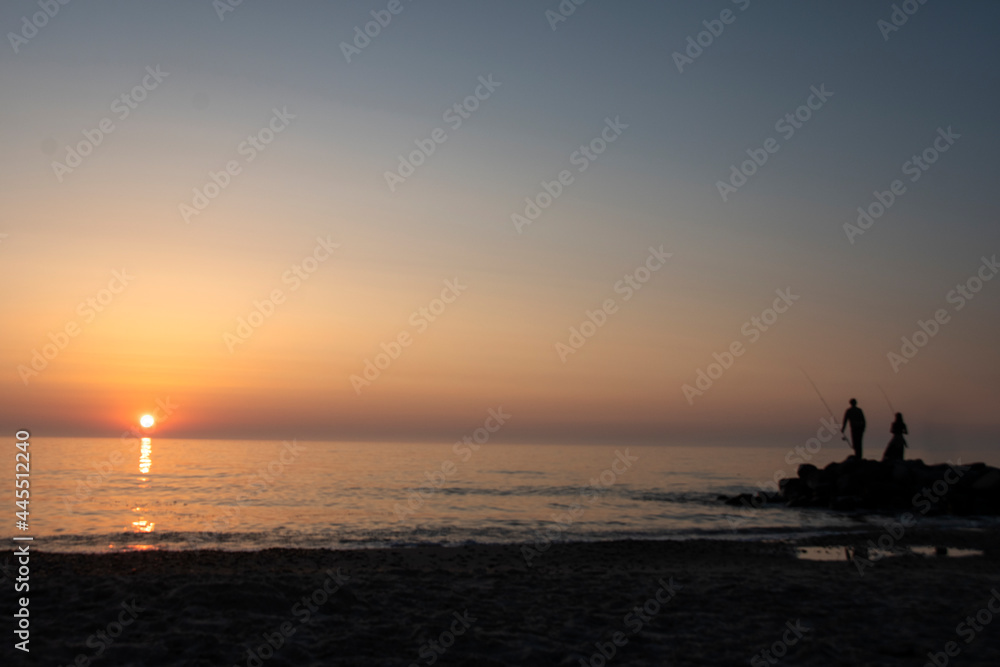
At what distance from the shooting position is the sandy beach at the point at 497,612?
26.1 feet

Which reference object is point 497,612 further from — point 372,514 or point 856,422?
point 856,422

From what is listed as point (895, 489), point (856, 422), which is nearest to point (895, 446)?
point (856, 422)

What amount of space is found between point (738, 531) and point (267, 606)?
1728 cm

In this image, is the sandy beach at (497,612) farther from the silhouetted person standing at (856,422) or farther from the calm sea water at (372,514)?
the silhouetted person standing at (856,422)

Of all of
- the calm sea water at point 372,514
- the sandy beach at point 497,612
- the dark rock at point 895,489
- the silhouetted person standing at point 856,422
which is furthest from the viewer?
the silhouetted person standing at point 856,422

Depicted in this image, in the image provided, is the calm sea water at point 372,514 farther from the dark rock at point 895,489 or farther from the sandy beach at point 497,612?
the sandy beach at point 497,612

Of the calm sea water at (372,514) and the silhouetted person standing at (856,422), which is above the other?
the silhouetted person standing at (856,422)

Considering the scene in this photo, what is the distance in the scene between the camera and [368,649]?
8.12 meters

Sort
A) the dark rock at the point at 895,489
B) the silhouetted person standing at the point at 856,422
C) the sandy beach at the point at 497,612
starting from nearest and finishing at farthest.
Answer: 1. the sandy beach at the point at 497,612
2. the dark rock at the point at 895,489
3. the silhouetted person standing at the point at 856,422

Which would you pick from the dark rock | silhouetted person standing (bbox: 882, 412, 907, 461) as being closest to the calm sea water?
the dark rock

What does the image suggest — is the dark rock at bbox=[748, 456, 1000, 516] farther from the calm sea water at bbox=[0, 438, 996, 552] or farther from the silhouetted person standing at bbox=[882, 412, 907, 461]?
the calm sea water at bbox=[0, 438, 996, 552]

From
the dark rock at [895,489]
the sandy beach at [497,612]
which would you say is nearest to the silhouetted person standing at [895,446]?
the dark rock at [895,489]

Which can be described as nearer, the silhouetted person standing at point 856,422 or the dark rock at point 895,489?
the dark rock at point 895,489

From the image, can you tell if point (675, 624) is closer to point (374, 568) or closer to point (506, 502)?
point (374, 568)
